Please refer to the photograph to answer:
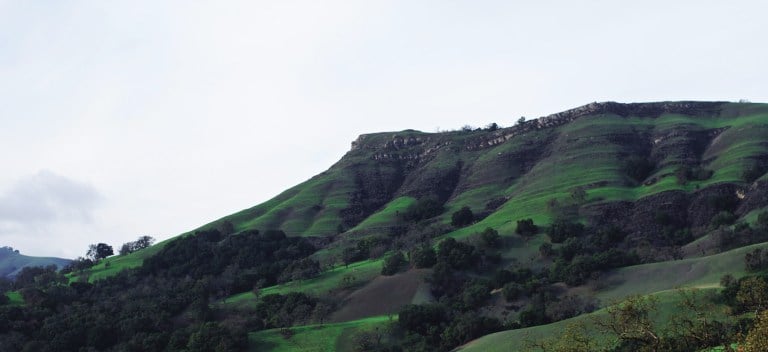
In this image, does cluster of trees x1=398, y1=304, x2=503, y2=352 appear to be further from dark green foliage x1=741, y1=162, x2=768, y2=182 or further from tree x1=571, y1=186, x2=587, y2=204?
dark green foliage x1=741, y1=162, x2=768, y2=182

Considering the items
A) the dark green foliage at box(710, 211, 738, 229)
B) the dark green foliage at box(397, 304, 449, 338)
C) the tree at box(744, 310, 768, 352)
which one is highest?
the tree at box(744, 310, 768, 352)

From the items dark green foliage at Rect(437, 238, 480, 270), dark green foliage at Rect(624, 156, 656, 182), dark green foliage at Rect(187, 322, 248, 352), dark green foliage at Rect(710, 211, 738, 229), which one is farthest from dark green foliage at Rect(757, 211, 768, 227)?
dark green foliage at Rect(187, 322, 248, 352)

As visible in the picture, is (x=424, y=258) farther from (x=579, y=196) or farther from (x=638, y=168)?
(x=638, y=168)

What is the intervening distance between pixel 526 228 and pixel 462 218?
25833mm

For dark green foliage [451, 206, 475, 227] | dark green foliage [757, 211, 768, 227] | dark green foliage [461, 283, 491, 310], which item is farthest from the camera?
dark green foliage [451, 206, 475, 227]

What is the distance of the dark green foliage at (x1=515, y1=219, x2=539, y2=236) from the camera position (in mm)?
114438

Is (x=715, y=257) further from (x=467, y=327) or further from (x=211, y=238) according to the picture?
(x=211, y=238)

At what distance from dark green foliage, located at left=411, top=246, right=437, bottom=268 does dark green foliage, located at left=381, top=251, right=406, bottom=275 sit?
2219mm

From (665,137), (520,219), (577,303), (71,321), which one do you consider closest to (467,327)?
(577,303)

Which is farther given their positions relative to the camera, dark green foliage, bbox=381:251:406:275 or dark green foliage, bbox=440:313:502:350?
dark green foliage, bbox=381:251:406:275

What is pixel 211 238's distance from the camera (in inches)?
6250

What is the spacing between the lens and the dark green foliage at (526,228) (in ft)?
375

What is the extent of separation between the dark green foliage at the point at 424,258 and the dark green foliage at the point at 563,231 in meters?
19.7

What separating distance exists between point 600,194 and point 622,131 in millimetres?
48510
